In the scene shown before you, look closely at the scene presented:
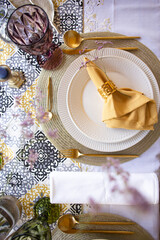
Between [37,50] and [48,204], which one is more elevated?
[37,50]

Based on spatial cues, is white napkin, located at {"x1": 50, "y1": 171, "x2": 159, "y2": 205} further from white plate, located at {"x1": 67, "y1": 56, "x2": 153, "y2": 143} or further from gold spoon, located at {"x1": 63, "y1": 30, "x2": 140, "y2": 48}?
gold spoon, located at {"x1": 63, "y1": 30, "x2": 140, "y2": 48}

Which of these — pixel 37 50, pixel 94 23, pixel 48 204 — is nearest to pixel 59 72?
pixel 37 50

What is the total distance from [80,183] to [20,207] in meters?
0.24

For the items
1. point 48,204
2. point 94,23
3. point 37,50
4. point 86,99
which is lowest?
point 48,204

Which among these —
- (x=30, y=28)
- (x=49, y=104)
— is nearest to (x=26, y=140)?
(x=49, y=104)

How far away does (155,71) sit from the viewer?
734 millimetres

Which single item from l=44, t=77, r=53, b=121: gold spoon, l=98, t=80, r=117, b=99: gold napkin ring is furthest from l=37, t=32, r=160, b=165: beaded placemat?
l=98, t=80, r=117, b=99: gold napkin ring

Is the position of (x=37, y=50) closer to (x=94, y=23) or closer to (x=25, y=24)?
(x=25, y=24)

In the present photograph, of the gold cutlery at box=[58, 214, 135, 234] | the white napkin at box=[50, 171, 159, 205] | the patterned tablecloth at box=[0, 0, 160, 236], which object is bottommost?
the gold cutlery at box=[58, 214, 135, 234]

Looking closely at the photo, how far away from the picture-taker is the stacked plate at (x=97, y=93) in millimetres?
702

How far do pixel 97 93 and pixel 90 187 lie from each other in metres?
0.32

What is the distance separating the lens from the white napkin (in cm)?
71

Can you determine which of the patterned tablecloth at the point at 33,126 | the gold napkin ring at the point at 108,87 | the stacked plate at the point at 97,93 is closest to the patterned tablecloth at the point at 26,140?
the patterned tablecloth at the point at 33,126

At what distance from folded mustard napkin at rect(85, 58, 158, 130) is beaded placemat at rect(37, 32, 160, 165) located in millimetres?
81
